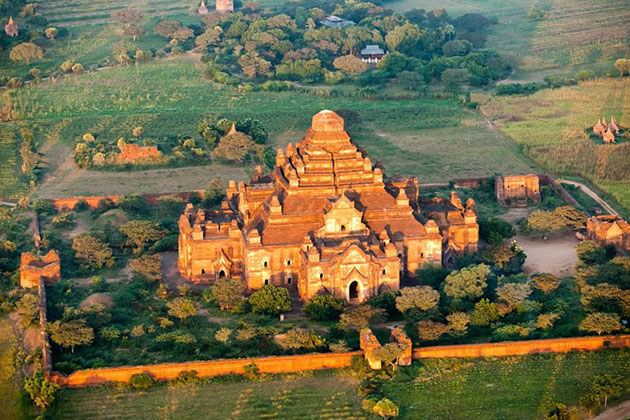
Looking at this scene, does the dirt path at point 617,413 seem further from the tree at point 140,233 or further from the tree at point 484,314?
the tree at point 140,233

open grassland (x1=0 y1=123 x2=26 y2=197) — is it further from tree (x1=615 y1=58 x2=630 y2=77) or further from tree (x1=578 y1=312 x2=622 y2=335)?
tree (x1=615 y1=58 x2=630 y2=77)

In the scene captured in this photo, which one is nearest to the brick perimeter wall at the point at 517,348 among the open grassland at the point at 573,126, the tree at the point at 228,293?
the tree at the point at 228,293

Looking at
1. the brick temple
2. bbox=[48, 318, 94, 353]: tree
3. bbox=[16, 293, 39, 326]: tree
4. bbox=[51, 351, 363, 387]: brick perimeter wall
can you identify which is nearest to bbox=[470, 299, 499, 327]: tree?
the brick temple

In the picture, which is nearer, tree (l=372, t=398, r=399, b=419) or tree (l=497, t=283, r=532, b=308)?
tree (l=372, t=398, r=399, b=419)

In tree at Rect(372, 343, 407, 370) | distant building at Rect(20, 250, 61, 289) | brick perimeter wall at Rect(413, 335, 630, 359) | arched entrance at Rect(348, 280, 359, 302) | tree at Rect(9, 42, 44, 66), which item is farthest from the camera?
tree at Rect(9, 42, 44, 66)

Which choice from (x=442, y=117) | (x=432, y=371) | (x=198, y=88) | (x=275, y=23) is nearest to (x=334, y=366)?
(x=432, y=371)
